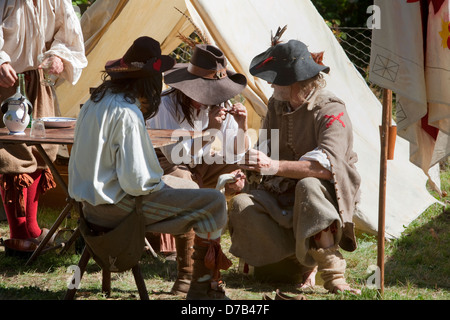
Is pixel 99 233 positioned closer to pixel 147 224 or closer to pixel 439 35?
pixel 147 224

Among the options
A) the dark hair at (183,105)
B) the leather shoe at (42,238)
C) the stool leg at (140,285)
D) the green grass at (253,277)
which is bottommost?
the green grass at (253,277)

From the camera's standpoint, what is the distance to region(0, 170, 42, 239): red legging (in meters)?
4.50

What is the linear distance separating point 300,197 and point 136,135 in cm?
105

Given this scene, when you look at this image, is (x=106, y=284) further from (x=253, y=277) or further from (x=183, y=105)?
(x=183, y=105)

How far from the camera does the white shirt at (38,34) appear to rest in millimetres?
4414

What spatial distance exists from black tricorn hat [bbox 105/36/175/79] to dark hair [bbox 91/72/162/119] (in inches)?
1.4

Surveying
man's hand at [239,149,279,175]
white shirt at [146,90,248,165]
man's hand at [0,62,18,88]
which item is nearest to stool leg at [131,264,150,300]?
man's hand at [239,149,279,175]

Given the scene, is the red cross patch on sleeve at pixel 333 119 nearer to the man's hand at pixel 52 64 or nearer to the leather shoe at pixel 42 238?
the man's hand at pixel 52 64

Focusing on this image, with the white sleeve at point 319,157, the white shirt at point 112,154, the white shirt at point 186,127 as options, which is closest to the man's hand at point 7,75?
the white shirt at point 186,127

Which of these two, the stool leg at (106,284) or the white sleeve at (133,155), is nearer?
the white sleeve at (133,155)

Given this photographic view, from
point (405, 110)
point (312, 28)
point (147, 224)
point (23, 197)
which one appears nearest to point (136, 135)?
point (147, 224)

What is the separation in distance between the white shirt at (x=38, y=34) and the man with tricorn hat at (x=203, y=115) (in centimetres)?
69

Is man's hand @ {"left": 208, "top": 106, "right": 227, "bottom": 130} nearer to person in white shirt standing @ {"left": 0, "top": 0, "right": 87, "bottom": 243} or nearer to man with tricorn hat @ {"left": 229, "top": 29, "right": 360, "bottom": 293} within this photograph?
man with tricorn hat @ {"left": 229, "top": 29, "right": 360, "bottom": 293}

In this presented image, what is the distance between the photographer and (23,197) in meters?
4.49
